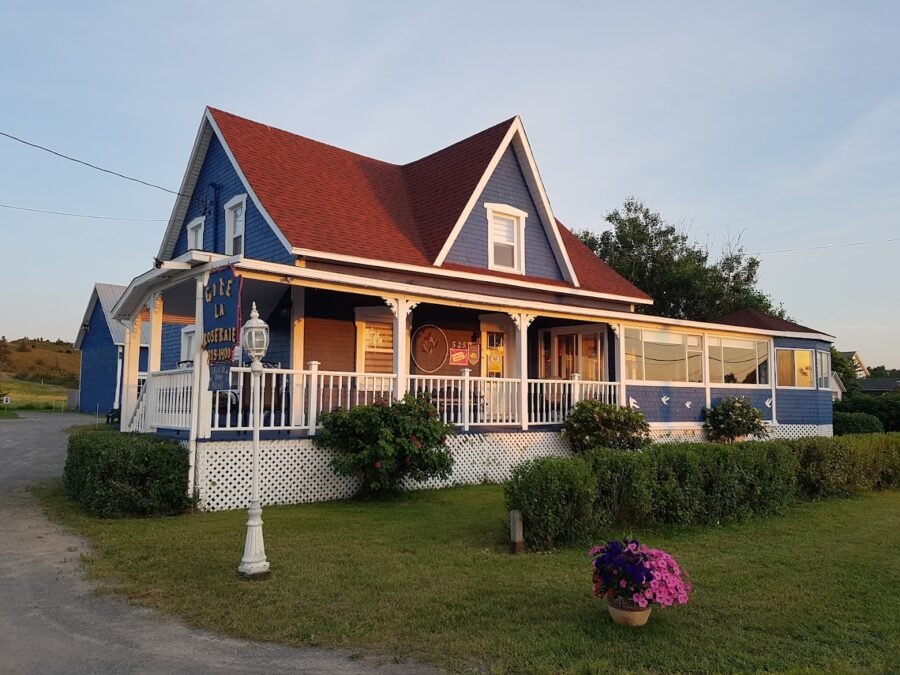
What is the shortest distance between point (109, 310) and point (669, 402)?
98.5 feet

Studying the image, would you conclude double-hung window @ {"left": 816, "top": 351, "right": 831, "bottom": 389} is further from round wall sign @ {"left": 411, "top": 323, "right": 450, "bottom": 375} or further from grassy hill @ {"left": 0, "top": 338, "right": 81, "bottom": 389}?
grassy hill @ {"left": 0, "top": 338, "right": 81, "bottom": 389}

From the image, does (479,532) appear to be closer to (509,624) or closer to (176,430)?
(509,624)

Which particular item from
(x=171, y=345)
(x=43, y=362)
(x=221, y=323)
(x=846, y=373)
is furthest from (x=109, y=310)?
(x=846, y=373)

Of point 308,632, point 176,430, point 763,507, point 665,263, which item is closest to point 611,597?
point 308,632

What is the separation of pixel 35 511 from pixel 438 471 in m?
6.15

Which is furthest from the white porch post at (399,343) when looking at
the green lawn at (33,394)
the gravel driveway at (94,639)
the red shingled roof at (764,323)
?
Result: the green lawn at (33,394)

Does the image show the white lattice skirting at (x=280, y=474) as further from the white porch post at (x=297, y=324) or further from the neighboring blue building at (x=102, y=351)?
the neighboring blue building at (x=102, y=351)

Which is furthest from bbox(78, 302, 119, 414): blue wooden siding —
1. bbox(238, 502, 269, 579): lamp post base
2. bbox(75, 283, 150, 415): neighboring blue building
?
bbox(238, 502, 269, 579): lamp post base

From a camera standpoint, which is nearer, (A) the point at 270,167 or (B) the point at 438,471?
(B) the point at 438,471

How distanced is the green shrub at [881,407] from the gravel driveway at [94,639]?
33291 mm

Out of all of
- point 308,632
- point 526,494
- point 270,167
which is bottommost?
point 308,632

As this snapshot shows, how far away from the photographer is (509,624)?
581 centimetres

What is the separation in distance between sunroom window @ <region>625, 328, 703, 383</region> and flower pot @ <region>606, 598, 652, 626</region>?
12.3 m

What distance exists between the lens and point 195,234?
18.9m
